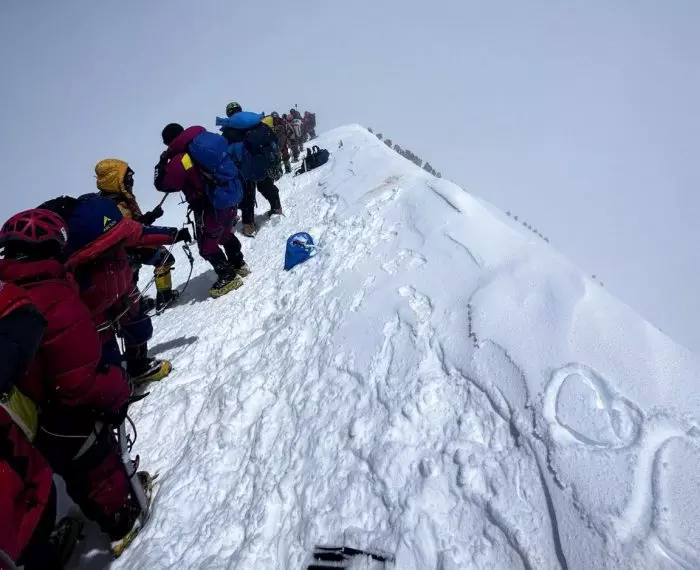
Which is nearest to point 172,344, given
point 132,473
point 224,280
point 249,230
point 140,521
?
point 224,280

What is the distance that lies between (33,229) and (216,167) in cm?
318

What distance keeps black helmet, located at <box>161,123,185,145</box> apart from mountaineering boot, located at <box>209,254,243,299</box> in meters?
1.69

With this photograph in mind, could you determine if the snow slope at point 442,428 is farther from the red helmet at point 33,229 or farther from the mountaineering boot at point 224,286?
the red helmet at point 33,229

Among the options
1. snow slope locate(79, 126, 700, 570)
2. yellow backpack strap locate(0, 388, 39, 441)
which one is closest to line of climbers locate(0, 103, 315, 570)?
yellow backpack strap locate(0, 388, 39, 441)

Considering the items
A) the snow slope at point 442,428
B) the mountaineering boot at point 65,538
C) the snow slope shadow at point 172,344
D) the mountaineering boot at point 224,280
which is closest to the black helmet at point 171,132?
the mountaineering boot at point 224,280

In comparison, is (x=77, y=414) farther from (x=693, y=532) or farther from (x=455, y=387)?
(x=693, y=532)

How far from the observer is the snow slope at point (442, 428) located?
1831 mm

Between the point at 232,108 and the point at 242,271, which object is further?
the point at 232,108

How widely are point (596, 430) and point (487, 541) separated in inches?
30.5

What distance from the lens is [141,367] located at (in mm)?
4102

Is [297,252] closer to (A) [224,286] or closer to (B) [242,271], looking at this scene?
Answer: (B) [242,271]

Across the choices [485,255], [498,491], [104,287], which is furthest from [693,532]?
[104,287]

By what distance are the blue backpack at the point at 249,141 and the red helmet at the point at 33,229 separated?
502 centimetres

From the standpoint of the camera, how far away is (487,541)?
189 cm
